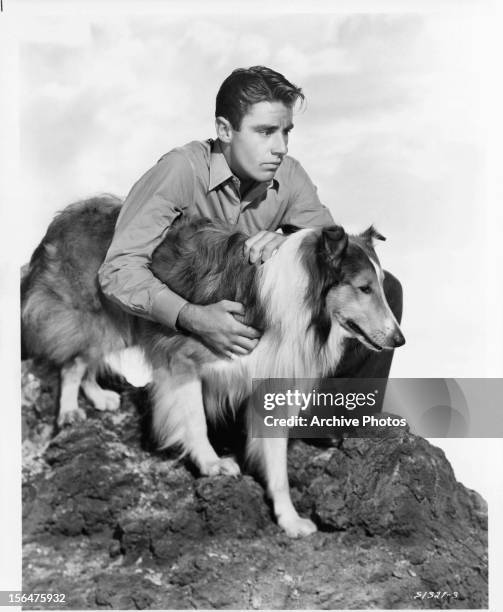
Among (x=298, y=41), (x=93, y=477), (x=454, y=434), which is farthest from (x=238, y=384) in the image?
(x=298, y=41)

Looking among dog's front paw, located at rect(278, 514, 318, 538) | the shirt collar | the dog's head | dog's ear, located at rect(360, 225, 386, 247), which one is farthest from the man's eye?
dog's front paw, located at rect(278, 514, 318, 538)

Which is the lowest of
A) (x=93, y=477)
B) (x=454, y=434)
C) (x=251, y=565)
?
(x=251, y=565)

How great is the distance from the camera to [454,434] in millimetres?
4090

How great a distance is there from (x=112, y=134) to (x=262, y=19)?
2.97ft

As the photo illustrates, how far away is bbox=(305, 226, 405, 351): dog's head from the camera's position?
12.6 feet

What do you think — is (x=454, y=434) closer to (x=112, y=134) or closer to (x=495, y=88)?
(x=495, y=88)

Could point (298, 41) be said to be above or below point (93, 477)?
above

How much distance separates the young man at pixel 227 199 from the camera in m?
3.91

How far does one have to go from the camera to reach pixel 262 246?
12.9 ft

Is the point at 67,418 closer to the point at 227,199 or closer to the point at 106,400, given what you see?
the point at 106,400

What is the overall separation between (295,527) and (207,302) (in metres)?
1.14

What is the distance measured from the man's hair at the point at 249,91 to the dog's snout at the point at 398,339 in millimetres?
1206

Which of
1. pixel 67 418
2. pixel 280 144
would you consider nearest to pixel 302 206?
pixel 280 144

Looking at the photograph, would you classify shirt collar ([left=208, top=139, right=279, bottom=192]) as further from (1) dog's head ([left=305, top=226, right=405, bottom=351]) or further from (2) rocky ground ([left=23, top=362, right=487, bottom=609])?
(2) rocky ground ([left=23, top=362, right=487, bottom=609])
